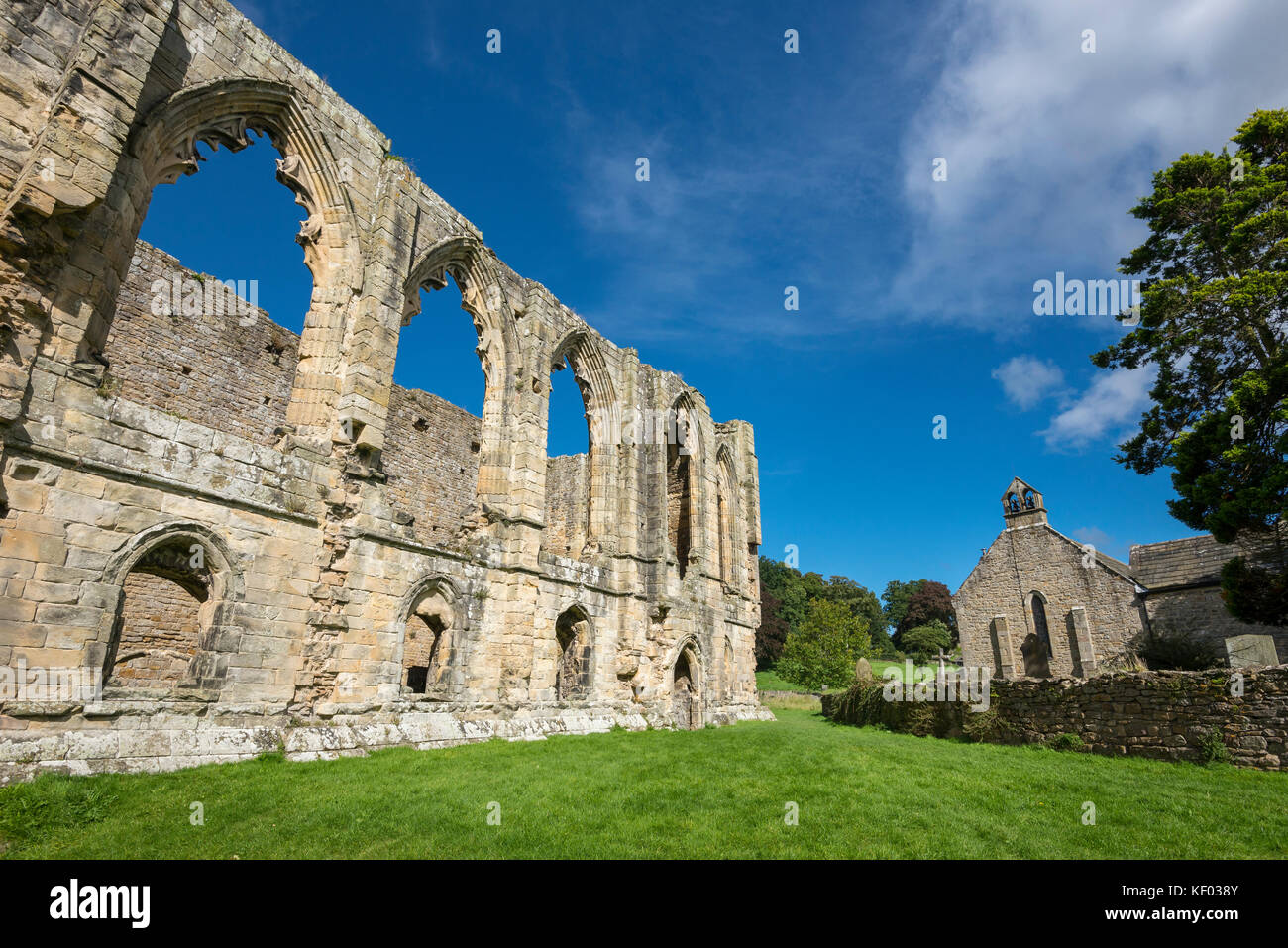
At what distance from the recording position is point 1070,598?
24.9 m

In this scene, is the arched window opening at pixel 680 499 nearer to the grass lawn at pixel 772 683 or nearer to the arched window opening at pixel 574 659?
the arched window opening at pixel 574 659

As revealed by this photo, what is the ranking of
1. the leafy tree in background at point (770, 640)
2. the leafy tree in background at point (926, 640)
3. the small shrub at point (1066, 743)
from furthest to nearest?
the leafy tree in background at point (926, 640)
the leafy tree in background at point (770, 640)
the small shrub at point (1066, 743)

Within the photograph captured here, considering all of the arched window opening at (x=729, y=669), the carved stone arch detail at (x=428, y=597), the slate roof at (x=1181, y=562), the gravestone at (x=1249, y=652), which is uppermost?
the slate roof at (x=1181, y=562)

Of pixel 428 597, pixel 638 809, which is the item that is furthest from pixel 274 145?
pixel 638 809

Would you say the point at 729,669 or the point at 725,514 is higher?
the point at 725,514

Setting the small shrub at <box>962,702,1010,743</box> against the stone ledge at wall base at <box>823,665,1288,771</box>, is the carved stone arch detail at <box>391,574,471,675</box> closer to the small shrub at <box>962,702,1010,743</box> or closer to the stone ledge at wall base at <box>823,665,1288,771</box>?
the small shrub at <box>962,702,1010,743</box>

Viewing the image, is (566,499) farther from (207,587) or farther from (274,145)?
(207,587)

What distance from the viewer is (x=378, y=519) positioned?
32.3 ft

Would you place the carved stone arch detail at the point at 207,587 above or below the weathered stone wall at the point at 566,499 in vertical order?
below

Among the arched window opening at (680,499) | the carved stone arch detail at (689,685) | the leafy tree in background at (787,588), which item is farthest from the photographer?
the leafy tree in background at (787,588)

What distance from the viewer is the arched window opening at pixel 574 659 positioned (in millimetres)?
13961

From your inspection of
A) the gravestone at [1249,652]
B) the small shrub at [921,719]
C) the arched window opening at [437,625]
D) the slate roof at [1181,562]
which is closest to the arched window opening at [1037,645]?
the slate roof at [1181,562]

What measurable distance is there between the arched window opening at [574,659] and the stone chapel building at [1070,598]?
16.3 meters

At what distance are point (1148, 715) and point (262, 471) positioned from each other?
46.6ft
